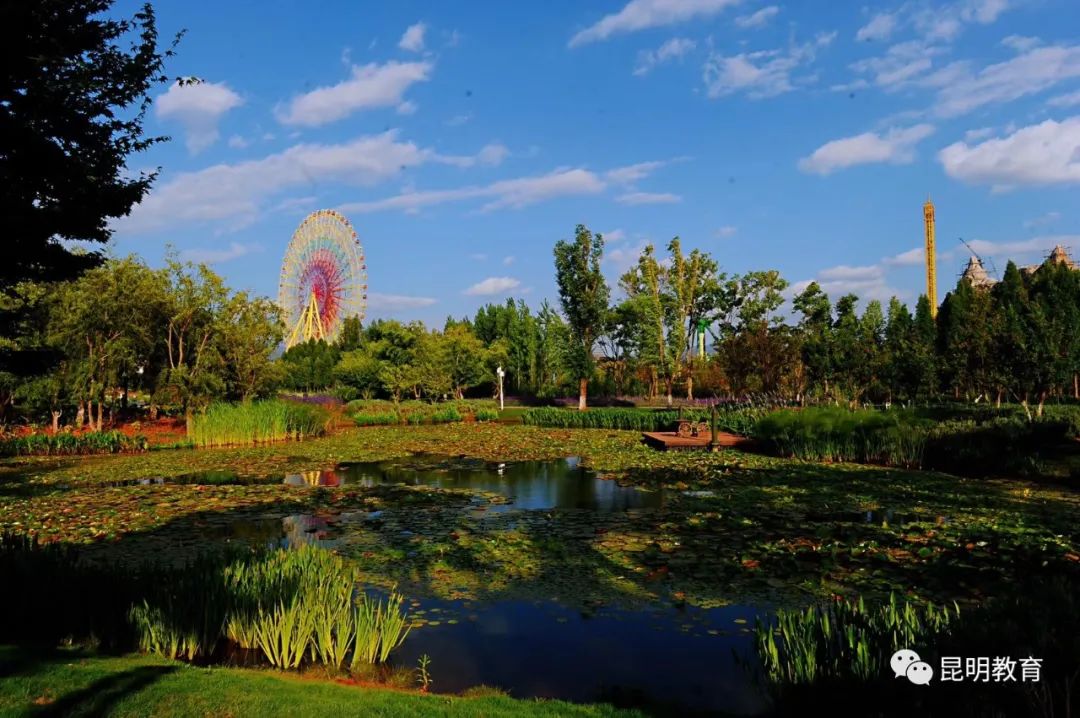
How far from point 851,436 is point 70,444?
23.5m

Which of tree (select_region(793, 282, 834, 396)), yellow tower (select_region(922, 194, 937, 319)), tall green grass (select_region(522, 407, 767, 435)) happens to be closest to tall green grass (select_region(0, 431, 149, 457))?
tall green grass (select_region(522, 407, 767, 435))

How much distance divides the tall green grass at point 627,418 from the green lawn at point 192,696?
20.9 meters

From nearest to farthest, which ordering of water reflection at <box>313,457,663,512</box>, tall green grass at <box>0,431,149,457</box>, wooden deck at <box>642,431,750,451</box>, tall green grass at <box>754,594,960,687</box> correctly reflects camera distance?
tall green grass at <box>754,594,960,687</box> < water reflection at <box>313,457,663,512</box> < wooden deck at <box>642,431,750,451</box> < tall green grass at <box>0,431,149,457</box>

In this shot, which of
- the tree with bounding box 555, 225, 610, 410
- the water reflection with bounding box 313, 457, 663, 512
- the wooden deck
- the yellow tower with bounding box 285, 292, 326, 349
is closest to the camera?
the water reflection with bounding box 313, 457, 663, 512

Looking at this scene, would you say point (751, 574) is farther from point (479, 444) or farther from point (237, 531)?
point (479, 444)

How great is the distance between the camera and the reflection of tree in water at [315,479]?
51.4 ft

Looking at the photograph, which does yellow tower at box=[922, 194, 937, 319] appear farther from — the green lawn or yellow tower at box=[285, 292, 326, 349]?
the green lawn

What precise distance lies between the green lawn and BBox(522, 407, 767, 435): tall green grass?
2085 centimetres

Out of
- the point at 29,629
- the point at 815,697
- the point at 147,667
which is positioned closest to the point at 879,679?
the point at 815,697

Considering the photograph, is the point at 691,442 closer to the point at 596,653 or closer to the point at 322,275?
the point at 596,653

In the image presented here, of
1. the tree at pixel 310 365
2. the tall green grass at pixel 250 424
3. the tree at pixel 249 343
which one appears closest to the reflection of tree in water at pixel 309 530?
the tall green grass at pixel 250 424

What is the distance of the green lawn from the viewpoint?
13.6 ft

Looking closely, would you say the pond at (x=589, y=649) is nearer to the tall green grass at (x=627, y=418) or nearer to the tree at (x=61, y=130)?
the tree at (x=61, y=130)

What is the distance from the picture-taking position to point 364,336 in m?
60.3
